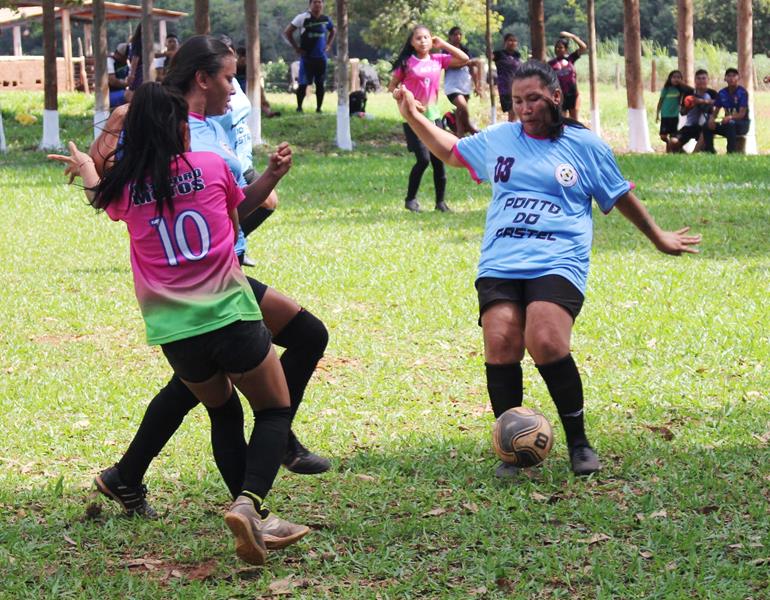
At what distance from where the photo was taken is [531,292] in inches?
233

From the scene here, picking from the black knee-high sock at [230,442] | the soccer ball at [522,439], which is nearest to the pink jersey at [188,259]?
the black knee-high sock at [230,442]

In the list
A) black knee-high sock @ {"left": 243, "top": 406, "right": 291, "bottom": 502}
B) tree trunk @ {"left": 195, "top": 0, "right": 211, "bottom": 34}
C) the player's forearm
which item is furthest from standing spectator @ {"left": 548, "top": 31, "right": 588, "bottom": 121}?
black knee-high sock @ {"left": 243, "top": 406, "right": 291, "bottom": 502}

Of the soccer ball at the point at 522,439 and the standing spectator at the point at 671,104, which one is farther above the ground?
the standing spectator at the point at 671,104

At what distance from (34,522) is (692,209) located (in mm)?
11241

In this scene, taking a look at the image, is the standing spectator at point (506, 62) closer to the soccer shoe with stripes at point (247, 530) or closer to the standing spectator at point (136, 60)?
the standing spectator at point (136, 60)

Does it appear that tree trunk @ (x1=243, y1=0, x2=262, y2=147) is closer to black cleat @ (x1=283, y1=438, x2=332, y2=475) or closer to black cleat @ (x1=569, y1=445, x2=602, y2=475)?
black cleat @ (x1=283, y1=438, x2=332, y2=475)

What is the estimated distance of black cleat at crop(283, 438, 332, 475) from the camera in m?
6.04

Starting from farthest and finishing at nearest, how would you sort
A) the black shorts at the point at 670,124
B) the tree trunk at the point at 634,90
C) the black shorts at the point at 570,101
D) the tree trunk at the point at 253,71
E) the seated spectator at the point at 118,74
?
the tree trunk at the point at 634,90 < the black shorts at the point at 670,124 < the black shorts at the point at 570,101 < the seated spectator at the point at 118,74 < the tree trunk at the point at 253,71

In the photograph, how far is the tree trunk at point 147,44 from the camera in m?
22.9

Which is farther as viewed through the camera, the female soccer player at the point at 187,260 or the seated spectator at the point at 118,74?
the seated spectator at the point at 118,74

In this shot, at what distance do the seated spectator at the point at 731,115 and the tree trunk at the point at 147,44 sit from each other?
34.4 feet

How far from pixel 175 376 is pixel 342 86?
19702 millimetres

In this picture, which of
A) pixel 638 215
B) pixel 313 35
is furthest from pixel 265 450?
pixel 313 35

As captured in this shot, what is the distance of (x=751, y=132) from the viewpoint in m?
27.5
